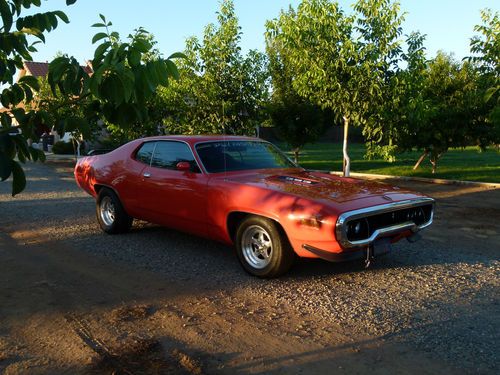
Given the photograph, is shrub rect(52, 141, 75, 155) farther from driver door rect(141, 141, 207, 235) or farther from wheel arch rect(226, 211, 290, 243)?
wheel arch rect(226, 211, 290, 243)

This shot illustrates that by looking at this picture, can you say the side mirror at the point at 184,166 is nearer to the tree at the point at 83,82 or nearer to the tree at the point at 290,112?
the tree at the point at 83,82

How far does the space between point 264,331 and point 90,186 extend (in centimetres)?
501

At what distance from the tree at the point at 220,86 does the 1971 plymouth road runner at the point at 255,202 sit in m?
6.61

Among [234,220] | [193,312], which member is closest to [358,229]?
[234,220]

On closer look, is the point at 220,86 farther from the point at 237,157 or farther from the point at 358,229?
the point at 358,229

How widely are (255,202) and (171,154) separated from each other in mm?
1897

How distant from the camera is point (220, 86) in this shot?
13.9 m

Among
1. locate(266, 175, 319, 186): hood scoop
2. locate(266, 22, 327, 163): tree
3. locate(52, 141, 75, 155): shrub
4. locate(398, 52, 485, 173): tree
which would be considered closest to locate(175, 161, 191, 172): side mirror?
locate(266, 175, 319, 186): hood scoop

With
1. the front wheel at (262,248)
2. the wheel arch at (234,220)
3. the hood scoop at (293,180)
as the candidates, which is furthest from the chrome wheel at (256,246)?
the hood scoop at (293,180)

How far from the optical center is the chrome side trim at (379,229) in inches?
181

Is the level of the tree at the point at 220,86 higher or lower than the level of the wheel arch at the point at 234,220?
higher

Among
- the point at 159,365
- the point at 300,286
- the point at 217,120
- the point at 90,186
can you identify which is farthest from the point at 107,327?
the point at 217,120

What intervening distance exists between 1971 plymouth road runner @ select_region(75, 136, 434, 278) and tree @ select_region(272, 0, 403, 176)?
5617 mm

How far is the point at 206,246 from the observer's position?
22.1 feet
